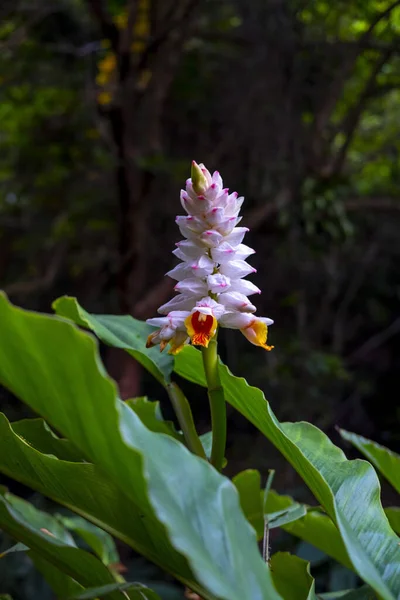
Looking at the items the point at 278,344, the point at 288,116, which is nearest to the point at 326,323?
the point at 278,344

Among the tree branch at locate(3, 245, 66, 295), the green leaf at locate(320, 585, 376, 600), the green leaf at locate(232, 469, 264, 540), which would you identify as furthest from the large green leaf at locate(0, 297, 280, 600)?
the tree branch at locate(3, 245, 66, 295)

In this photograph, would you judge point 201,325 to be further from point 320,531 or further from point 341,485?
point 320,531

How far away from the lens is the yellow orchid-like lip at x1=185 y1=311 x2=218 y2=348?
0.55m

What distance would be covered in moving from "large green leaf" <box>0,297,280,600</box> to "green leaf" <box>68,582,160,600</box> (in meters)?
0.09

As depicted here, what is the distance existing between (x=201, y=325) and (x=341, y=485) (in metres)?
0.22

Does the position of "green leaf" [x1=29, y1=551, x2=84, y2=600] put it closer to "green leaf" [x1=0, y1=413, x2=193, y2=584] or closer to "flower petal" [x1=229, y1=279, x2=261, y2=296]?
"green leaf" [x1=0, y1=413, x2=193, y2=584]

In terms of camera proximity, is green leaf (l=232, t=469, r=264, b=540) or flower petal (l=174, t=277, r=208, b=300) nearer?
flower petal (l=174, t=277, r=208, b=300)

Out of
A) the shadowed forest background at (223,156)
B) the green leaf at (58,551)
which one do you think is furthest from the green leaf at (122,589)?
the shadowed forest background at (223,156)

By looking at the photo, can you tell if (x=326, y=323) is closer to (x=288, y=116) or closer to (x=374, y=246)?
(x=374, y=246)

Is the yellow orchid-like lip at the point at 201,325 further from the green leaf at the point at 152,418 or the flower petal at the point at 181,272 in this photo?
the green leaf at the point at 152,418

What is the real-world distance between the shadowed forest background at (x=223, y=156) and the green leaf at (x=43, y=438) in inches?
81.3

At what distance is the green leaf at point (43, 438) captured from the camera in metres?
0.66

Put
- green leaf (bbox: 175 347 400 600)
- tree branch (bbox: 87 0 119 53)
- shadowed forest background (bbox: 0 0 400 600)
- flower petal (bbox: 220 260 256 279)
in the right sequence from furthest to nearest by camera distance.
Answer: shadowed forest background (bbox: 0 0 400 600), tree branch (bbox: 87 0 119 53), flower petal (bbox: 220 260 256 279), green leaf (bbox: 175 347 400 600)

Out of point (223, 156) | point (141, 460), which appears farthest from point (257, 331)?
point (223, 156)
